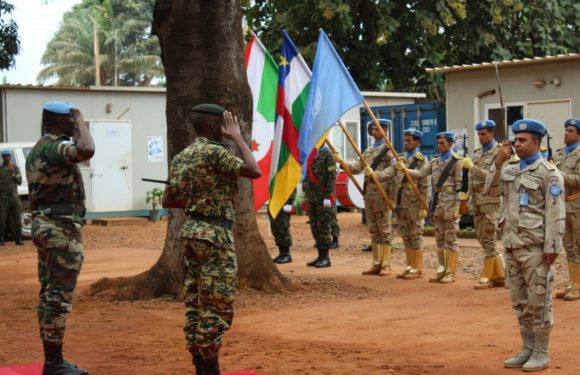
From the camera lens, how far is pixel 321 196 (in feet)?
48.5

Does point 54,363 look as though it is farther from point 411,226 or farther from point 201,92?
point 411,226

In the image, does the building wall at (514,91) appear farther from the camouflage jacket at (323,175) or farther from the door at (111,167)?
the door at (111,167)

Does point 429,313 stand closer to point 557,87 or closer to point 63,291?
point 63,291

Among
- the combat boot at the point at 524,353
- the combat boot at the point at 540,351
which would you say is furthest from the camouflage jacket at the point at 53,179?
the combat boot at the point at 540,351

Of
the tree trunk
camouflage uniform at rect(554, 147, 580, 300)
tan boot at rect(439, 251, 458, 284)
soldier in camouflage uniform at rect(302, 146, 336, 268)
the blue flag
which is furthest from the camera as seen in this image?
soldier in camouflage uniform at rect(302, 146, 336, 268)

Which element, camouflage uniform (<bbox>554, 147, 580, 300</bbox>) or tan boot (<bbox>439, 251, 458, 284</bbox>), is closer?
camouflage uniform (<bbox>554, 147, 580, 300</bbox>)

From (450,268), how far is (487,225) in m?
0.96

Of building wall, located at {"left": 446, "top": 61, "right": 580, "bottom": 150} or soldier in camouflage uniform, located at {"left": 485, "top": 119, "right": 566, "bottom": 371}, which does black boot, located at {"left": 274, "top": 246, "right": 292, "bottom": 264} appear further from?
soldier in camouflage uniform, located at {"left": 485, "top": 119, "right": 566, "bottom": 371}

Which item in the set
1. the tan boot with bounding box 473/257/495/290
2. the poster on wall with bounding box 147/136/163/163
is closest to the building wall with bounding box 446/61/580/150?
the tan boot with bounding box 473/257/495/290

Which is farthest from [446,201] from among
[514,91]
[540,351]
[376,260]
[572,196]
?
[514,91]

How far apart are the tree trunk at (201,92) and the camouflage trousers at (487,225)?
8.54ft

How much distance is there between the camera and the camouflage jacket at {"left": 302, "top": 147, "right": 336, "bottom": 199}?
14.7 meters

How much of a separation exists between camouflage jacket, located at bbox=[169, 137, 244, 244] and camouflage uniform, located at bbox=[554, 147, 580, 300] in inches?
209

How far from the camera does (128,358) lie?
8055mm
